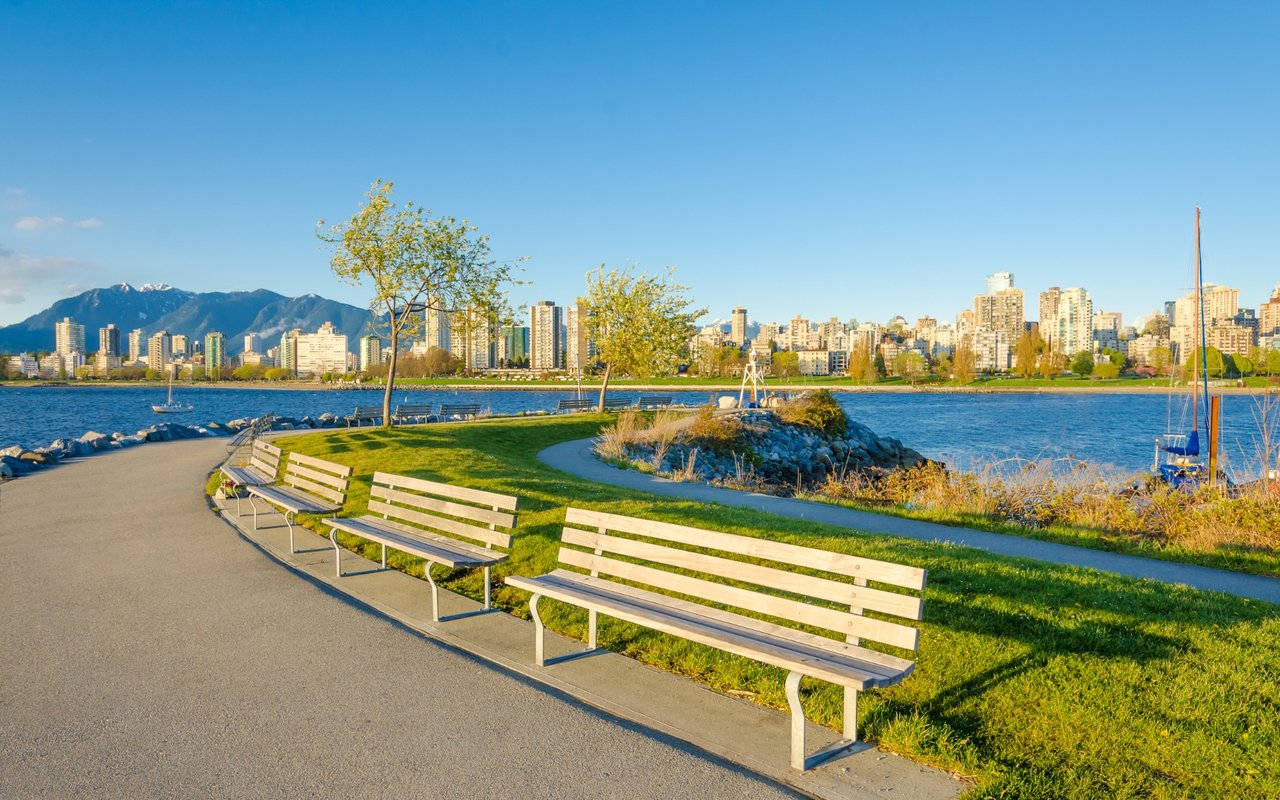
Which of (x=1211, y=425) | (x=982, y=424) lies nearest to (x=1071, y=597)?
(x=1211, y=425)

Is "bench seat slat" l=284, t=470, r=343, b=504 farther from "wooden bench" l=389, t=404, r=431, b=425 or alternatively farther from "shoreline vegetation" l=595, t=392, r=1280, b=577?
"wooden bench" l=389, t=404, r=431, b=425

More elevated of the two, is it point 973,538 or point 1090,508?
point 1090,508

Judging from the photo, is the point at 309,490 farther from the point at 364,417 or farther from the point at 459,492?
the point at 364,417

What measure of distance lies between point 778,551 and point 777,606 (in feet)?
1.38

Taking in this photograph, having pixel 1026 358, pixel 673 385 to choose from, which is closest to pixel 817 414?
pixel 673 385

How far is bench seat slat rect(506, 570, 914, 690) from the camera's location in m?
3.79

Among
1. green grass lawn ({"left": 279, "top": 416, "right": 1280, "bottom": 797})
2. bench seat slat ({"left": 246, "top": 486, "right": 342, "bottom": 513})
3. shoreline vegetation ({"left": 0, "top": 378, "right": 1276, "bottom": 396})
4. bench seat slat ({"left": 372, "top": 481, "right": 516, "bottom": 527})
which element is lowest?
shoreline vegetation ({"left": 0, "top": 378, "right": 1276, "bottom": 396})

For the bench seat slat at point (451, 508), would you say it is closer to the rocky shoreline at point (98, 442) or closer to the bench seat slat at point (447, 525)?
the bench seat slat at point (447, 525)

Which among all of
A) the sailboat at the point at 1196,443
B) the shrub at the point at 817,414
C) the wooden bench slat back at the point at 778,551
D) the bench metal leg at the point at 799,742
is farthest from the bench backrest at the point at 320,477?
the shrub at the point at 817,414

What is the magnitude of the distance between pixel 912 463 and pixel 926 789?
83.6 feet

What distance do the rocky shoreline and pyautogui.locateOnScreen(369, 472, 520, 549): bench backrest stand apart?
41.7ft

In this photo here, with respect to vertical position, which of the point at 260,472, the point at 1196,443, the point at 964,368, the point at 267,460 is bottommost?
the point at 1196,443

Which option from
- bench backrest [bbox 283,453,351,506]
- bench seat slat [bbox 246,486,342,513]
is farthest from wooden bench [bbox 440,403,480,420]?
bench seat slat [bbox 246,486,342,513]

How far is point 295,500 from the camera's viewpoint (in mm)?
9734
